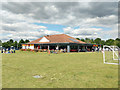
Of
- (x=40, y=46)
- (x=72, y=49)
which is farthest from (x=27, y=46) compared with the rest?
(x=72, y=49)

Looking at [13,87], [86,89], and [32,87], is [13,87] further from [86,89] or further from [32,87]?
[86,89]

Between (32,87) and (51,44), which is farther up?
(51,44)

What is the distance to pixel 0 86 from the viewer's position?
500cm

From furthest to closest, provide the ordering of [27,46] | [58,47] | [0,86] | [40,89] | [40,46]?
[27,46], [40,46], [58,47], [0,86], [40,89]

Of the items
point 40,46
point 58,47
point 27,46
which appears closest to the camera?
point 58,47

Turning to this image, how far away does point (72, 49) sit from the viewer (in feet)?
123

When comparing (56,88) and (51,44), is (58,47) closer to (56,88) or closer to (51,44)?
(51,44)

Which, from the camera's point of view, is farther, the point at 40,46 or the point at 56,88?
the point at 40,46

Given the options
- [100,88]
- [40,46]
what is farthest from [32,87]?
[40,46]

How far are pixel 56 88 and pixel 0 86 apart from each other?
8.67 ft

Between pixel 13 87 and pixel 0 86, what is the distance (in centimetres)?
69

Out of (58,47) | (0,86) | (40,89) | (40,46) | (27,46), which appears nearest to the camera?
(40,89)

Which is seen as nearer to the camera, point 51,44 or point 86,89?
point 86,89

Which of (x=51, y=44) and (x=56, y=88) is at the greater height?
(x=51, y=44)
